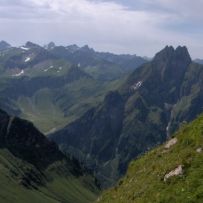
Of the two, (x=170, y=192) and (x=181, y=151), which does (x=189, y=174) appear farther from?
(x=181, y=151)

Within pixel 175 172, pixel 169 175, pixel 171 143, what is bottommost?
pixel 171 143

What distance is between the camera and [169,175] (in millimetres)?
44062

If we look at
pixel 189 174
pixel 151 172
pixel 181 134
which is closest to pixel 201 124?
pixel 181 134

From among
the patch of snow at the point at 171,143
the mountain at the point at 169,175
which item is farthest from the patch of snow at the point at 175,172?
the patch of snow at the point at 171,143

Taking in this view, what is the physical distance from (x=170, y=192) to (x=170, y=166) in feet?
14.3

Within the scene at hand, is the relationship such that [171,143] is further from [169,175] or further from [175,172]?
[175,172]

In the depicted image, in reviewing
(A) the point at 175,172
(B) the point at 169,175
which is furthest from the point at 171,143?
(A) the point at 175,172

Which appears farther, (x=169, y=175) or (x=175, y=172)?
(x=169, y=175)

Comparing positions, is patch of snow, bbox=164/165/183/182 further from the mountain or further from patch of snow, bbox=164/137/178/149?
patch of snow, bbox=164/137/178/149

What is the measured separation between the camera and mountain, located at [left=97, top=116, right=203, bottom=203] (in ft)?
134

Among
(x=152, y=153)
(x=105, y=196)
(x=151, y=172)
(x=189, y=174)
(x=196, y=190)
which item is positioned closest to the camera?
(x=196, y=190)

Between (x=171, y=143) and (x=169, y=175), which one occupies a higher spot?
(x=169, y=175)

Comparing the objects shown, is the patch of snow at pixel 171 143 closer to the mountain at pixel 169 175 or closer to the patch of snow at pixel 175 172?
the mountain at pixel 169 175

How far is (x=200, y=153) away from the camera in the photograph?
45969 millimetres
